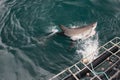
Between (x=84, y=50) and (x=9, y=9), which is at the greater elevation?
(x=9, y=9)

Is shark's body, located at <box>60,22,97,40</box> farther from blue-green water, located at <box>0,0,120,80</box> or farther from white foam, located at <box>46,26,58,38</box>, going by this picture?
white foam, located at <box>46,26,58,38</box>

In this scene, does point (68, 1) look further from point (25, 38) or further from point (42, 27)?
point (25, 38)

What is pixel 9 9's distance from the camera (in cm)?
1007

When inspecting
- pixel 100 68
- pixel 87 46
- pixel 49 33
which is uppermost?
pixel 100 68

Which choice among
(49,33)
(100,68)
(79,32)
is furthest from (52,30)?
(100,68)

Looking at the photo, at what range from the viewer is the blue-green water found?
7.08m

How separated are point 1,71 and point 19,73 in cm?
64

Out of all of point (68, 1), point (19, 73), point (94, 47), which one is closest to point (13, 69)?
point (19, 73)

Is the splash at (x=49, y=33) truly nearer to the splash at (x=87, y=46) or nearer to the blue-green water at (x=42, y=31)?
the blue-green water at (x=42, y=31)

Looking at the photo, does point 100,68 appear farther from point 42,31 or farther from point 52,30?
point 42,31

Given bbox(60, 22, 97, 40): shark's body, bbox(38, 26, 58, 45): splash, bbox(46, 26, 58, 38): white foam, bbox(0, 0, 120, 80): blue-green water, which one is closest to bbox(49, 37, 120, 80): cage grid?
bbox(0, 0, 120, 80): blue-green water

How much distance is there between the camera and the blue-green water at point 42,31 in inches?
279

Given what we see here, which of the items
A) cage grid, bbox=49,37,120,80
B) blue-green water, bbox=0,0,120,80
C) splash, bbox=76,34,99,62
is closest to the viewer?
cage grid, bbox=49,37,120,80

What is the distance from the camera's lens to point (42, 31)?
340 inches
